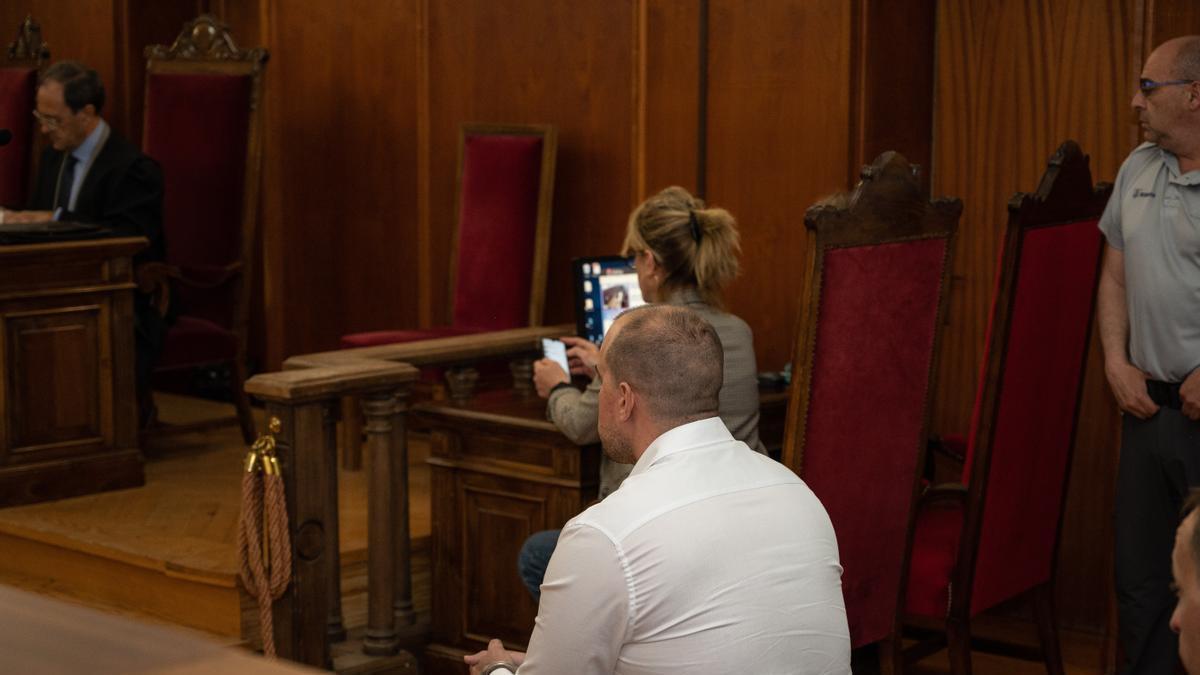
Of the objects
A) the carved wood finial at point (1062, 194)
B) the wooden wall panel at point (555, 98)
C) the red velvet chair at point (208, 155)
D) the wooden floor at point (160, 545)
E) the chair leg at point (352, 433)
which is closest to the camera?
the carved wood finial at point (1062, 194)

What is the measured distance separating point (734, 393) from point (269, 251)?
3373mm

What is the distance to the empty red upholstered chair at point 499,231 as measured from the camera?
5523 mm

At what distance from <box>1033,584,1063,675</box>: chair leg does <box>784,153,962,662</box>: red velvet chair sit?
0.50 meters

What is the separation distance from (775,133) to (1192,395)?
66.0 inches

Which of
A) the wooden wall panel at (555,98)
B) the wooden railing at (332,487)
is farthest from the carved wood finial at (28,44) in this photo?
the wooden railing at (332,487)

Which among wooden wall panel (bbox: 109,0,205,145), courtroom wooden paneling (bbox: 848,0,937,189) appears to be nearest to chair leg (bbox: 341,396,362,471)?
courtroom wooden paneling (bbox: 848,0,937,189)

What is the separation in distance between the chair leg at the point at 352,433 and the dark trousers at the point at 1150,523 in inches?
95.1

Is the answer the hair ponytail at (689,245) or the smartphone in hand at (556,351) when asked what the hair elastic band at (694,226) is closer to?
the hair ponytail at (689,245)

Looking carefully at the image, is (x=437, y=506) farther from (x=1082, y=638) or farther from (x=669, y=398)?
(x=669, y=398)

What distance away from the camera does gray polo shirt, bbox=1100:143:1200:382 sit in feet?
11.5

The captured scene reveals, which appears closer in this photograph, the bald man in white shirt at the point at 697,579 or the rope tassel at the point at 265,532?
the bald man in white shirt at the point at 697,579

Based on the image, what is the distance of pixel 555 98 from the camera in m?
5.67

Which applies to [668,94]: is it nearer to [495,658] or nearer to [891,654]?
[891,654]

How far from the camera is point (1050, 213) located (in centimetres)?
371
